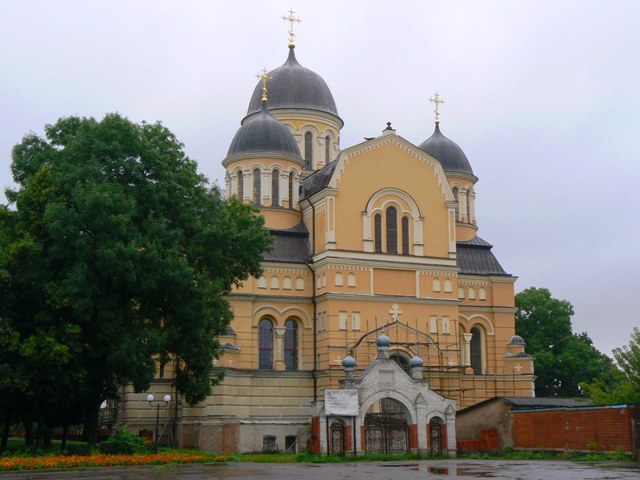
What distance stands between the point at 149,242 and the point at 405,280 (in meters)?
18.0

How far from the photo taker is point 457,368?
147 feet

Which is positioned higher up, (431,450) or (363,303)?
(363,303)

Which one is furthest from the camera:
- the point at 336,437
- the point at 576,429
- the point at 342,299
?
the point at 342,299

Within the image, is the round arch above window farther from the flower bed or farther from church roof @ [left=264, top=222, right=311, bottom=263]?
the flower bed

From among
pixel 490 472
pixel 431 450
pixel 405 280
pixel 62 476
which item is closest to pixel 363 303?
pixel 405 280

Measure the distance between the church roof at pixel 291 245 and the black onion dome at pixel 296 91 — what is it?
9.65m

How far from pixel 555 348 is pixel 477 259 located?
733 inches

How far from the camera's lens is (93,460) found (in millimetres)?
27969

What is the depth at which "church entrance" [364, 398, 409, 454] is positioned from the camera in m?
35.8

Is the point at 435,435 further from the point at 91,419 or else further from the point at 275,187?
the point at 275,187

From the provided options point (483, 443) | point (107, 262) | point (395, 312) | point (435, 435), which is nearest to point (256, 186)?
point (395, 312)

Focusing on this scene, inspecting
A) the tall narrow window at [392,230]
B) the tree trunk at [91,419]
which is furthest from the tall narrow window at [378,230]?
the tree trunk at [91,419]

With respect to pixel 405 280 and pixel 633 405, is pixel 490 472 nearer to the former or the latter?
pixel 633 405

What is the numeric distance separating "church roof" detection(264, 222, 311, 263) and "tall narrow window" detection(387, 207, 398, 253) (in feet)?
13.3
